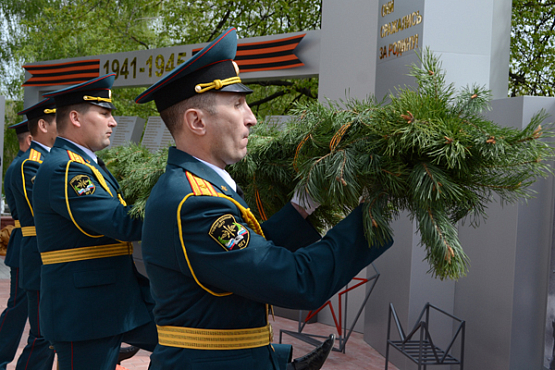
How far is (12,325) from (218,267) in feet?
10.8

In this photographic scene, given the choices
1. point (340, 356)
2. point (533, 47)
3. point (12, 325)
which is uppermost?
point (533, 47)

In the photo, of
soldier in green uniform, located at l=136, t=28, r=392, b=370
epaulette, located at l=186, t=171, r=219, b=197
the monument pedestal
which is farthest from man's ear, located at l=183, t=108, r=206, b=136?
the monument pedestal

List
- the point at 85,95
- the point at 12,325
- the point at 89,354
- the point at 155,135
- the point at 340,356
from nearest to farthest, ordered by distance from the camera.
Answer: the point at 89,354 < the point at 85,95 < the point at 12,325 < the point at 340,356 < the point at 155,135

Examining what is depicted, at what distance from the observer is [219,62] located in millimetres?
1652

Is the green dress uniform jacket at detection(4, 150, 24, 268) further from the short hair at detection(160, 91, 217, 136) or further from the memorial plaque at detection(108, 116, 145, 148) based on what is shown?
the memorial plaque at detection(108, 116, 145, 148)

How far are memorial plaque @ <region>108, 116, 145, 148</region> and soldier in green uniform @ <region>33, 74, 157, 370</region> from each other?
5656mm

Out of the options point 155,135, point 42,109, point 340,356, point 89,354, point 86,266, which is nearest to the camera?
point 89,354

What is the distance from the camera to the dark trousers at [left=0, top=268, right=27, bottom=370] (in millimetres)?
3986

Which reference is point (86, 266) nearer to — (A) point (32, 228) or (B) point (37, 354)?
(B) point (37, 354)

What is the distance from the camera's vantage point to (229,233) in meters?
1.41

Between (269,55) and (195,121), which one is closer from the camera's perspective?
(195,121)

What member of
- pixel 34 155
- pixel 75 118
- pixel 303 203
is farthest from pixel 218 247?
pixel 34 155

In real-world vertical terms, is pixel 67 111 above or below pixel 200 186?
above

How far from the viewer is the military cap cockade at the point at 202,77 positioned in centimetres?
160
